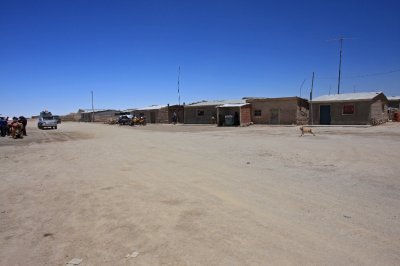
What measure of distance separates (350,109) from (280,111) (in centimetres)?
750

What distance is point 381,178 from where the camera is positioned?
28.1ft

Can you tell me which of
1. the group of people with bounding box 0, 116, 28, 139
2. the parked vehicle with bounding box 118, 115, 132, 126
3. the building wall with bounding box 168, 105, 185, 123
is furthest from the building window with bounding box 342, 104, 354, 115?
the parked vehicle with bounding box 118, 115, 132, 126

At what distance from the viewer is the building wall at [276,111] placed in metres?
38.1

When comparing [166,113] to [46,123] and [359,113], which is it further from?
[359,113]

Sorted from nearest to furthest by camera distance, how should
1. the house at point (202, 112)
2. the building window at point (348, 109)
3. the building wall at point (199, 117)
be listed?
the building window at point (348, 109), the house at point (202, 112), the building wall at point (199, 117)

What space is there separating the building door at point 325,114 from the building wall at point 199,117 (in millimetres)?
15196

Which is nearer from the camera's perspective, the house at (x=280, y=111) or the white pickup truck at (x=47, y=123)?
the house at (x=280, y=111)

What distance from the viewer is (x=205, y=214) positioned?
5961 millimetres

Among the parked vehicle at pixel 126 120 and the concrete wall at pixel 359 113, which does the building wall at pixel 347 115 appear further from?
the parked vehicle at pixel 126 120

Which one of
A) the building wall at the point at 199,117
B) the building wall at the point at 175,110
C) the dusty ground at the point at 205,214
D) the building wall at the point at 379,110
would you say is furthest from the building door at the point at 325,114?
the building wall at the point at 175,110

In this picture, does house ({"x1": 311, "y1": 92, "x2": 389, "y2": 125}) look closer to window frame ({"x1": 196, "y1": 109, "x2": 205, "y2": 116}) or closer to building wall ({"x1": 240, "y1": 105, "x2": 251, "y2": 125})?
building wall ({"x1": 240, "y1": 105, "x2": 251, "y2": 125})

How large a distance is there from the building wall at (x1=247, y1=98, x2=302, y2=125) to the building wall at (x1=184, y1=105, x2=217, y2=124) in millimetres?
7410

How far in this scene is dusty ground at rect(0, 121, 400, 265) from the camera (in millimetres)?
4422

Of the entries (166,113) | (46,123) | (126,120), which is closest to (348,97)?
(166,113)
